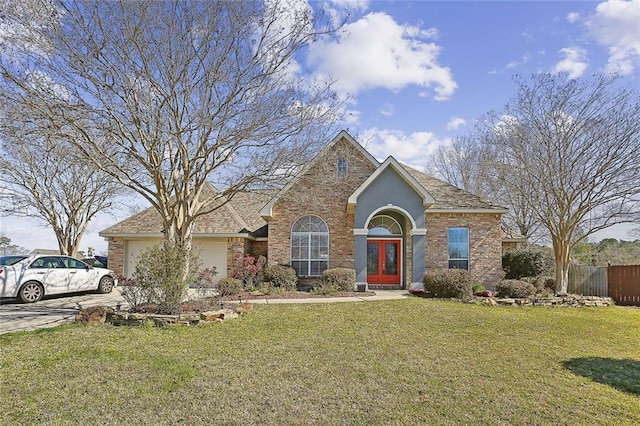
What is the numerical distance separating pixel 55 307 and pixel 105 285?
12.6 ft

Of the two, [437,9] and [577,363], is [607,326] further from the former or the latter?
[437,9]

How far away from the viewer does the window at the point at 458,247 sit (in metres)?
18.4

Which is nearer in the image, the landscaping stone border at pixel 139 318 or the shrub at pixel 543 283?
the landscaping stone border at pixel 139 318

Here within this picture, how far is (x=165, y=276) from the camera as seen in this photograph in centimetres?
960

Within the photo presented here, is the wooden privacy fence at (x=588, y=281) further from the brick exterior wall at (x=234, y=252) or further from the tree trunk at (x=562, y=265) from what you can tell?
the brick exterior wall at (x=234, y=252)

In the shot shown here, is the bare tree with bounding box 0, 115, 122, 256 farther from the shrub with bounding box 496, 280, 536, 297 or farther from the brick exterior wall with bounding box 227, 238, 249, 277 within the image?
the shrub with bounding box 496, 280, 536, 297

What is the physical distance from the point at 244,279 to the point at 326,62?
361 inches

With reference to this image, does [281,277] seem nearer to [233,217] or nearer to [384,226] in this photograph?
[233,217]

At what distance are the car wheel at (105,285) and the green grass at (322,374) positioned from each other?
7.57m

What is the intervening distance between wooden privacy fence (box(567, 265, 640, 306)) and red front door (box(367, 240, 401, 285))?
27.1 feet

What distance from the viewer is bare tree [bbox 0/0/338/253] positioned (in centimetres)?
1030

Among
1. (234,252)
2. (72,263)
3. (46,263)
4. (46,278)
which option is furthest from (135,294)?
(234,252)

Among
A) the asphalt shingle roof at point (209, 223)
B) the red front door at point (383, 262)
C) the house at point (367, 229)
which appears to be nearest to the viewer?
the house at point (367, 229)

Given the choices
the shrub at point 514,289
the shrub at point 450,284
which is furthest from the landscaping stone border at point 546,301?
the shrub at point 450,284
